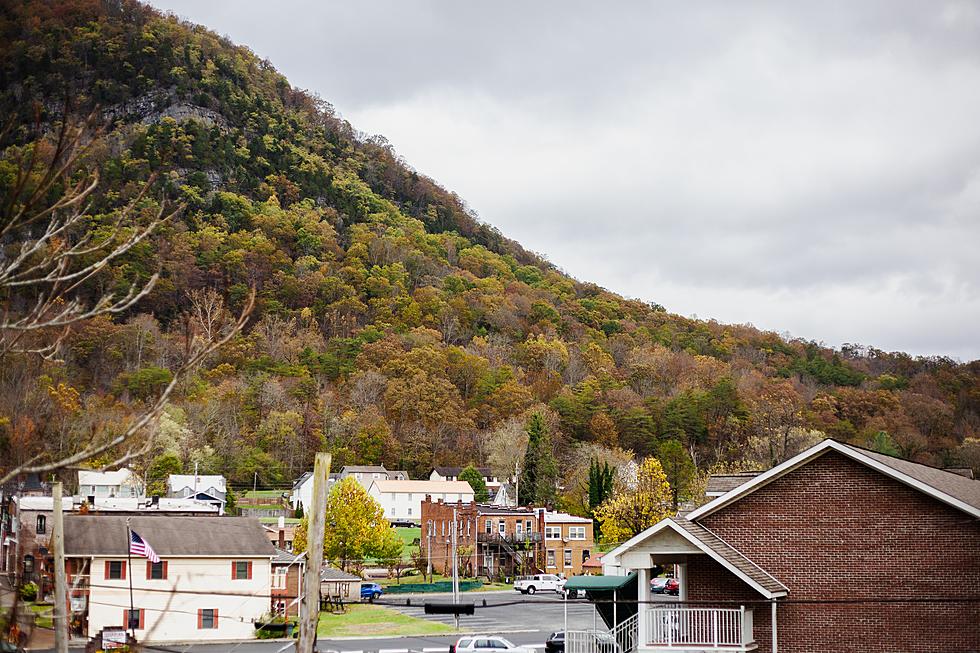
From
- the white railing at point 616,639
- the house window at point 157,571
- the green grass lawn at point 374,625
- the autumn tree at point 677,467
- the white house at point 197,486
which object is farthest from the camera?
→ the white house at point 197,486

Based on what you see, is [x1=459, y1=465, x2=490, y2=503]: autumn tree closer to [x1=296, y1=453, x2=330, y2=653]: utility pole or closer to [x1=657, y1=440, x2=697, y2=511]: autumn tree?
[x1=657, y1=440, x2=697, y2=511]: autumn tree

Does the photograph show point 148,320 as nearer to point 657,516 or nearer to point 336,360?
point 336,360

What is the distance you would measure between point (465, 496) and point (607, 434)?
3406 centimetres

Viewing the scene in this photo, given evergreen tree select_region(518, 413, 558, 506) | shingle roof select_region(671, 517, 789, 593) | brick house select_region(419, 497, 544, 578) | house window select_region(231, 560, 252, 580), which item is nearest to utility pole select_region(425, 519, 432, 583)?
brick house select_region(419, 497, 544, 578)

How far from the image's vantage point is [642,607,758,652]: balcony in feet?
80.1

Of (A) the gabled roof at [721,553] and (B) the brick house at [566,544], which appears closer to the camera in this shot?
(A) the gabled roof at [721,553]

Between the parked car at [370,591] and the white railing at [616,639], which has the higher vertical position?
the white railing at [616,639]

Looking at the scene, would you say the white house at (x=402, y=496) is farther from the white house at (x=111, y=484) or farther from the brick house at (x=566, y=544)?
the brick house at (x=566, y=544)

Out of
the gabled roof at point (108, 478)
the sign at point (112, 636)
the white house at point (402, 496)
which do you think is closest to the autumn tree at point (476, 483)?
the white house at point (402, 496)

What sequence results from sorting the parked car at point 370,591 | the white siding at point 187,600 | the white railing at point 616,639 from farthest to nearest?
1. the parked car at point 370,591
2. the white siding at point 187,600
3. the white railing at point 616,639

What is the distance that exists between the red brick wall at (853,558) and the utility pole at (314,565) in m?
12.3

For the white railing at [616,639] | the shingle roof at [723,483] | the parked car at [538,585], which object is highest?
the shingle roof at [723,483]

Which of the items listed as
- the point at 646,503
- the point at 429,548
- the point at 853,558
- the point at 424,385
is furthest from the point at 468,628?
the point at 424,385

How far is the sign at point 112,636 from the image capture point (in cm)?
3903
